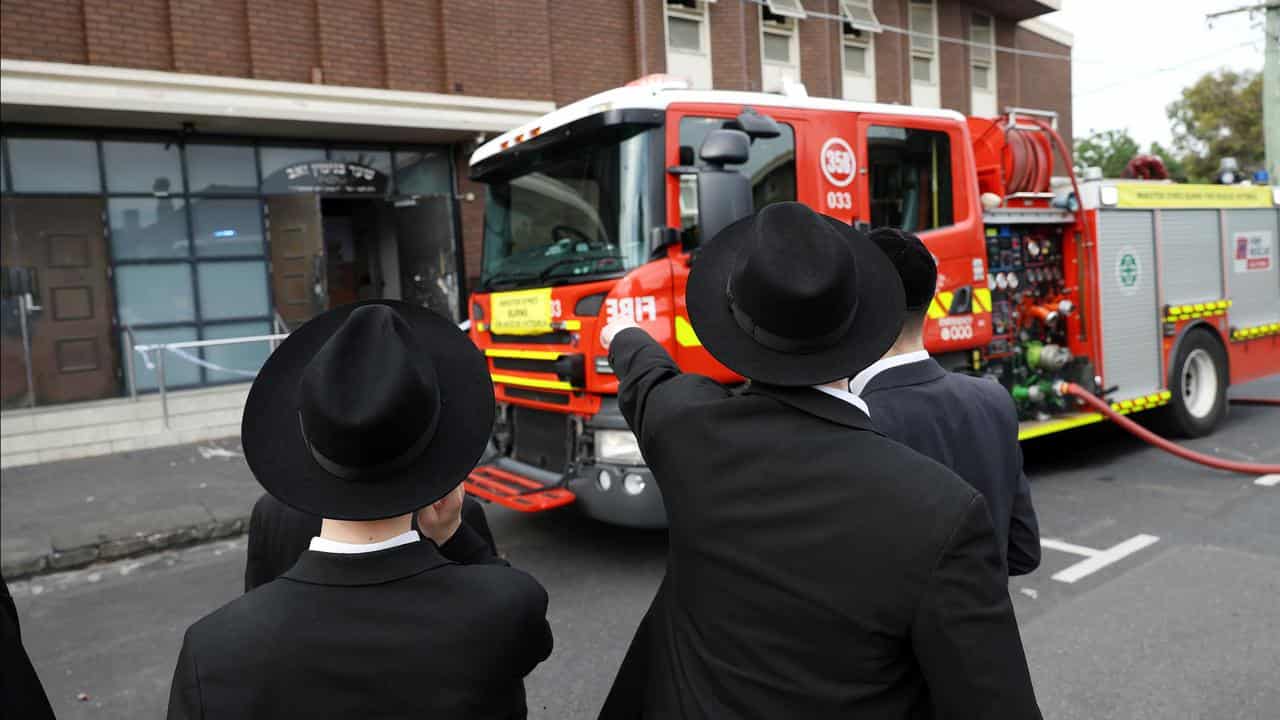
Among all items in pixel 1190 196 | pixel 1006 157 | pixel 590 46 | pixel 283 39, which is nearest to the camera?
pixel 1006 157

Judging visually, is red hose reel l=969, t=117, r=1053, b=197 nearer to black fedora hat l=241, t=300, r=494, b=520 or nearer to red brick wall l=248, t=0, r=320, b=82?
black fedora hat l=241, t=300, r=494, b=520

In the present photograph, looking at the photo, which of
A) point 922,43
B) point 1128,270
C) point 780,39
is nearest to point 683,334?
point 1128,270

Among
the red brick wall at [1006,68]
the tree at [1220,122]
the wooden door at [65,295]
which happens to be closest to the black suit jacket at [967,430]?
the wooden door at [65,295]

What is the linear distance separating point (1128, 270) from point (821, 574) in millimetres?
7037

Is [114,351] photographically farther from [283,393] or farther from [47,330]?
[283,393]

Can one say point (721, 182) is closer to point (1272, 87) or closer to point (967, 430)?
point (967, 430)

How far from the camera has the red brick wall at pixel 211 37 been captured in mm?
10109

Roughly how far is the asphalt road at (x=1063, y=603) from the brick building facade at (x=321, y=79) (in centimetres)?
440

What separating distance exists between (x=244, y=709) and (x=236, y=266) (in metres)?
10.9

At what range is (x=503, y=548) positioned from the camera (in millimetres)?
5922

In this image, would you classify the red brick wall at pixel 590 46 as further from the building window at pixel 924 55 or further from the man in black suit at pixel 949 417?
the man in black suit at pixel 949 417

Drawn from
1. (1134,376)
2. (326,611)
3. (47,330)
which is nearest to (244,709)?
(326,611)

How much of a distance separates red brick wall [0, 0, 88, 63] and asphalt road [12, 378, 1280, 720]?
20.5ft

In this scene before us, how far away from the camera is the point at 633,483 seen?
4.90 m
